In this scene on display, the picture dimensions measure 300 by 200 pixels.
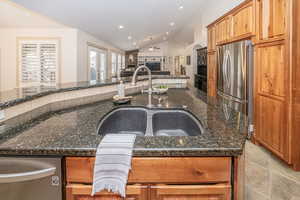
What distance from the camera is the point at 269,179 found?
2598 millimetres

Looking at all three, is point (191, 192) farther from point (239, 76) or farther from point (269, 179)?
point (239, 76)

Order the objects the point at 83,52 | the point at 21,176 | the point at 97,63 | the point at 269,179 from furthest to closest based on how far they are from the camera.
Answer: the point at 97,63, the point at 83,52, the point at 269,179, the point at 21,176

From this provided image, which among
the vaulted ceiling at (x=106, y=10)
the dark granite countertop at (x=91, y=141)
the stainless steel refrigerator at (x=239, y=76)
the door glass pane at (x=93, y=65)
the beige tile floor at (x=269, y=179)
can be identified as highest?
the vaulted ceiling at (x=106, y=10)

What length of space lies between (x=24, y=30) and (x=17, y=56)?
27.4 inches

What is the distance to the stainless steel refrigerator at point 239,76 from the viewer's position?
361 cm

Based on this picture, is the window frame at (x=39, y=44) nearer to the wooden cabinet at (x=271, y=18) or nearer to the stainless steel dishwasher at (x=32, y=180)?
the wooden cabinet at (x=271, y=18)

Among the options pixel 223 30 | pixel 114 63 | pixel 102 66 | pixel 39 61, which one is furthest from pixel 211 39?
pixel 114 63

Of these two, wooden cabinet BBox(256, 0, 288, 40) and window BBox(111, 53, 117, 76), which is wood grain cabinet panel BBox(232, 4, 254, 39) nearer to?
wooden cabinet BBox(256, 0, 288, 40)

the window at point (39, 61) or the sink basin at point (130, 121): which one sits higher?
the window at point (39, 61)

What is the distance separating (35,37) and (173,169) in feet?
21.2

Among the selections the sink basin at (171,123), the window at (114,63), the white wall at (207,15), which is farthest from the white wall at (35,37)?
the window at (114,63)

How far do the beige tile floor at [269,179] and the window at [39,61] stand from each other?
519 cm

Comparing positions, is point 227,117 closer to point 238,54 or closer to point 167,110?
point 167,110

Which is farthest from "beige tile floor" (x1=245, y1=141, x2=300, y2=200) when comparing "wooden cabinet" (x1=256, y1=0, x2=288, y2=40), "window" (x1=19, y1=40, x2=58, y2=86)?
"window" (x1=19, y1=40, x2=58, y2=86)
